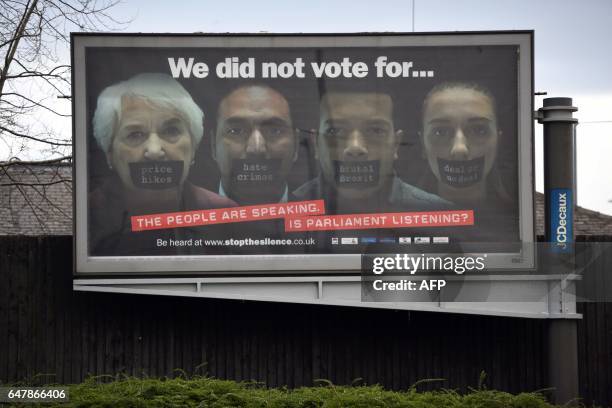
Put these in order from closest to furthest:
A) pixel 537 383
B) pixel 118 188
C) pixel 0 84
Result: pixel 118 188
pixel 537 383
pixel 0 84

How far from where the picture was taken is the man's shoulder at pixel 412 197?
38.0ft

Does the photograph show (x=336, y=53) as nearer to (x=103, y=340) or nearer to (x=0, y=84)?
(x=103, y=340)

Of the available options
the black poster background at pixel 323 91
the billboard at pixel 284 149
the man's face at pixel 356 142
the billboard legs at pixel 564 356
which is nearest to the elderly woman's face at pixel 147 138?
the billboard at pixel 284 149

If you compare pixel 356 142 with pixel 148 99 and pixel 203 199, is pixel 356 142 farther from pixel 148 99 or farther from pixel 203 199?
pixel 148 99

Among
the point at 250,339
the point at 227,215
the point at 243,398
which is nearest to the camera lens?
the point at 243,398

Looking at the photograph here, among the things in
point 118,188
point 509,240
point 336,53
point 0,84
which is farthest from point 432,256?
point 0,84

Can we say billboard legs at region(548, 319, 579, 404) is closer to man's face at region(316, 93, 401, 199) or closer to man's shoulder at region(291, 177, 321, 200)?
man's face at region(316, 93, 401, 199)

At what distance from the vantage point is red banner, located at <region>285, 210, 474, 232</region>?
11.5 metres

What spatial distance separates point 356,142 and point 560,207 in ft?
8.66

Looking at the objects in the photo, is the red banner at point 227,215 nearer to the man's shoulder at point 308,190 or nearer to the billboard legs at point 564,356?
the man's shoulder at point 308,190

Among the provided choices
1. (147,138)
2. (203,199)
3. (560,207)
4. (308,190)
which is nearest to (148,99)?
(147,138)

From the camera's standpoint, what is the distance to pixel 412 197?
1160 centimetres

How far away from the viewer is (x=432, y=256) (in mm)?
11617

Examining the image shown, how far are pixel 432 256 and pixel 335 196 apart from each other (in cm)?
138
